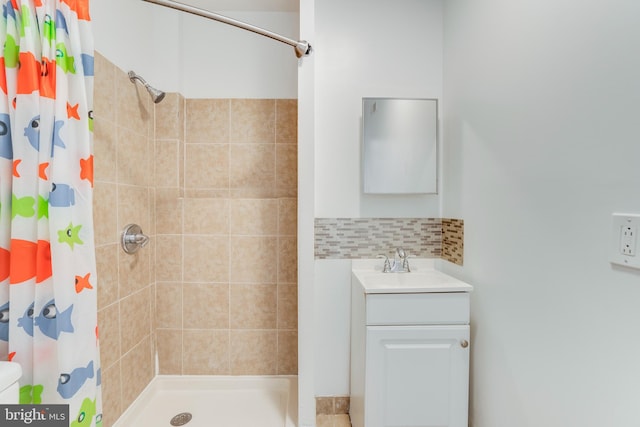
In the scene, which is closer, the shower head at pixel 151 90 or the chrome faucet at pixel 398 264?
the shower head at pixel 151 90

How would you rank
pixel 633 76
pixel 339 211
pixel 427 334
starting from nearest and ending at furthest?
pixel 633 76
pixel 427 334
pixel 339 211

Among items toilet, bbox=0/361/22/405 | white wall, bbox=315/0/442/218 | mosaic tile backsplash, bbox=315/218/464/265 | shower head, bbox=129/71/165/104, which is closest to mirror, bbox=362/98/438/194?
white wall, bbox=315/0/442/218

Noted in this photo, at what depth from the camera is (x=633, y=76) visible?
0.74 m

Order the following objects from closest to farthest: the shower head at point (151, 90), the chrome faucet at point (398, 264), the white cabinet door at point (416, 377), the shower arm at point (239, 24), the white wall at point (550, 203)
Result: the white wall at point (550, 203) < the shower arm at point (239, 24) < the white cabinet door at point (416, 377) < the shower head at point (151, 90) < the chrome faucet at point (398, 264)

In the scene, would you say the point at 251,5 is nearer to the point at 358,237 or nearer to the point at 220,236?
the point at 220,236

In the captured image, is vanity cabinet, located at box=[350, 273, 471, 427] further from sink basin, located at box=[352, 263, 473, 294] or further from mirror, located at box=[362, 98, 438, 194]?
mirror, located at box=[362, 98, 438, 194]

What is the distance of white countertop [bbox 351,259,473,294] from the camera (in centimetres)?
130

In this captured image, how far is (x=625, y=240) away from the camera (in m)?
0.75

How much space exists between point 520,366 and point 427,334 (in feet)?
1.11

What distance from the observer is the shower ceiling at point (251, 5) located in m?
1.76

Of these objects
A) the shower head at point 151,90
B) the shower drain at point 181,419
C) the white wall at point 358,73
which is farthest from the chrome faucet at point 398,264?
the shower head at point 151,90

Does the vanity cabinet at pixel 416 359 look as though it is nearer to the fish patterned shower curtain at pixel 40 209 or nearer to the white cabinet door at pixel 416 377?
the white cabinet door at pixel 416 377

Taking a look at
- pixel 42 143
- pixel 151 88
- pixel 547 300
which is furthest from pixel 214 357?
pixel 547 300

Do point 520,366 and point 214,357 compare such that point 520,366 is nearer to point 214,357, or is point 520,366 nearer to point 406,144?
point 406,144
